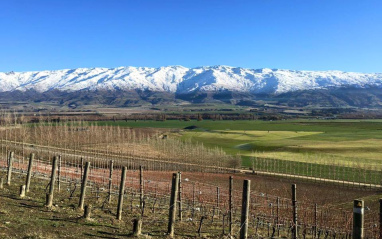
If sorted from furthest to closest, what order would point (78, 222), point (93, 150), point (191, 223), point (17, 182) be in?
point (93, 150) < point (17, 182) < point (191, 223) < point (78, 222)

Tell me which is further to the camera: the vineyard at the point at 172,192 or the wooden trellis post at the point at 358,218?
the vineyard at the point at 172,192

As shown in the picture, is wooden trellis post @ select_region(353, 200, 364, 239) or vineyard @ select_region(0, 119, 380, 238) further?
vineyard @ select_region(0, 119, 380, 238)

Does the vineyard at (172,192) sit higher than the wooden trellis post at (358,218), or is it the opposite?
the wooden trellis post at (358,218)

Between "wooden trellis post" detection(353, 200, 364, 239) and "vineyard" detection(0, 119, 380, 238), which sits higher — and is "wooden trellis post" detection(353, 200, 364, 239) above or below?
above

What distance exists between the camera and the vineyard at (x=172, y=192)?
1641cm

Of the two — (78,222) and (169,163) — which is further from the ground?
(78,222)

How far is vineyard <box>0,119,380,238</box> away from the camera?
1641 cm

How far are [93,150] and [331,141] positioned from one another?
6429 cm

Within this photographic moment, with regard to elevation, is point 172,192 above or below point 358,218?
below

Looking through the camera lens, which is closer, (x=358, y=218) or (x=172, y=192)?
(x=358, y=218)

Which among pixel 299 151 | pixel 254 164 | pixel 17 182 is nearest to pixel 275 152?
pixel 299 151

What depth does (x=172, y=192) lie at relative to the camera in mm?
14016

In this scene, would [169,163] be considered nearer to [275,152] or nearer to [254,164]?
[254,164]

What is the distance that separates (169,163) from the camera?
214ft
